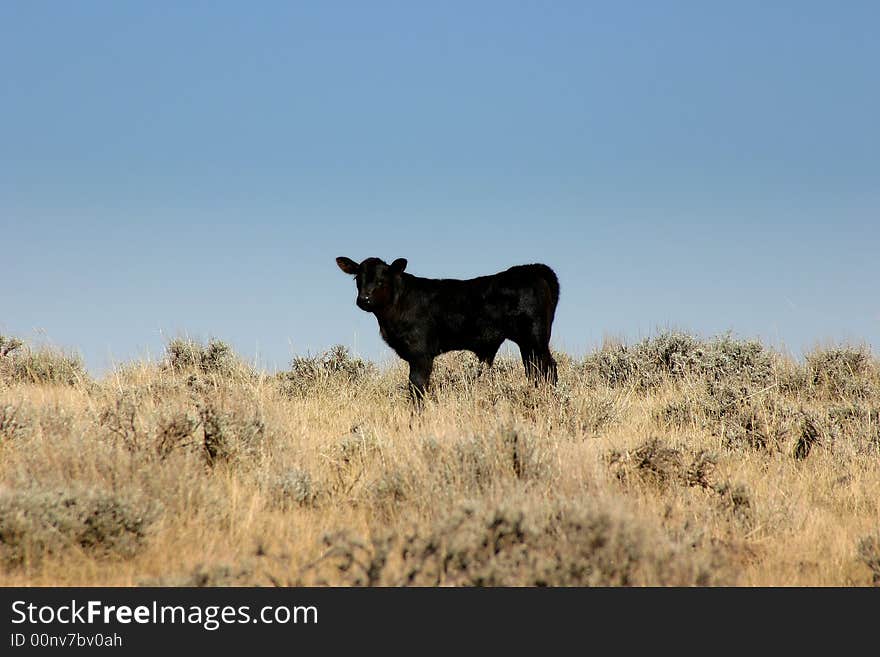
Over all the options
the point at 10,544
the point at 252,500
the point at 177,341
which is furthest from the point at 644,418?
the point at 177,341

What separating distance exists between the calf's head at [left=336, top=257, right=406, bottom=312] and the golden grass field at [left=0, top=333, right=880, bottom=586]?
1.68 metres

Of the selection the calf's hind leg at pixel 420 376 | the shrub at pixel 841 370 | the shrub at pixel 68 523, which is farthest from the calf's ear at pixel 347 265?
the shrub at pixel 841 370

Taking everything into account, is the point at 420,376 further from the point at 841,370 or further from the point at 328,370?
the point at 841,370

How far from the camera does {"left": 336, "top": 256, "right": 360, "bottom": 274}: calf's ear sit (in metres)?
13.6

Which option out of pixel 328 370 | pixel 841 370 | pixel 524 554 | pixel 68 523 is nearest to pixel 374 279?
pixel 328 370

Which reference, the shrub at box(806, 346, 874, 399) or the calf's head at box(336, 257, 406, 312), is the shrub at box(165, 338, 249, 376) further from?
the shrub at box(806, 346, 874, 399)

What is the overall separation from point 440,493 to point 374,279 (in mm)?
6632

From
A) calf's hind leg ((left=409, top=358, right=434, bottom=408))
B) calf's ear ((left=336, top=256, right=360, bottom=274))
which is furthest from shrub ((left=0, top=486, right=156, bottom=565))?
calf's ear ((left=336, top=256, right=360, bottom=274))

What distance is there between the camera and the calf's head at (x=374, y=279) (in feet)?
43.4

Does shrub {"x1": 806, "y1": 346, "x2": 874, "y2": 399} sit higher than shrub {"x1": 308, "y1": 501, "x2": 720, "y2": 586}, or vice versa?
shrub {"x1": 806, "y1": 346, "x2": 874, "y2": 399}

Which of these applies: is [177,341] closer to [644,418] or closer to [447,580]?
[644,418]

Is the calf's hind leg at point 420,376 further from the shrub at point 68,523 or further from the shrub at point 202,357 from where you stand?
the shrub at point 68,523

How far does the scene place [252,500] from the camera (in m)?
7.47
